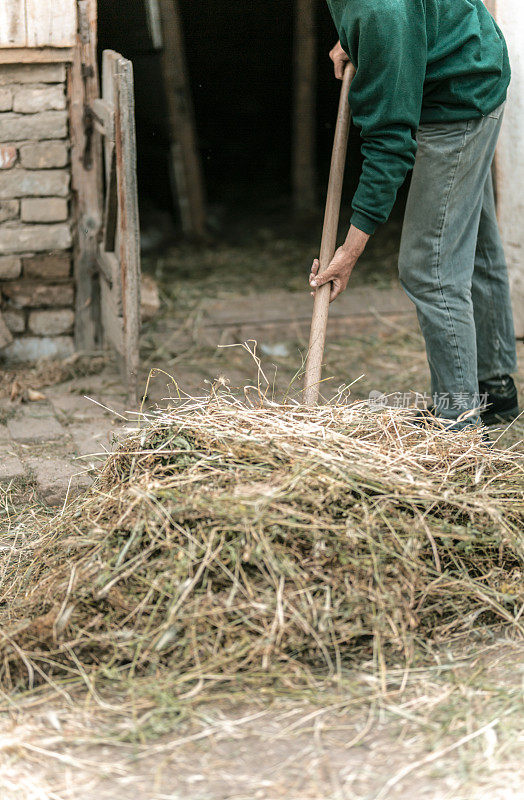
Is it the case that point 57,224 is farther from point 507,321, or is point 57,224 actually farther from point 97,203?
point 507,321

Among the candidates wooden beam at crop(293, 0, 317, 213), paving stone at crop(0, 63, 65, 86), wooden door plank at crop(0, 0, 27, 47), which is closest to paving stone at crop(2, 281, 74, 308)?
paving stone at crop(0, 63, 65, 86)

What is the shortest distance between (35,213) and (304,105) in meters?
3.93

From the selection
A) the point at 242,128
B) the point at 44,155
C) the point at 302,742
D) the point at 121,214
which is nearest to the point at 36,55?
the point at 44,155

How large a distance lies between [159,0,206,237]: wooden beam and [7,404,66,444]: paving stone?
12.2 feet

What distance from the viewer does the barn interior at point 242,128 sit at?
783cm

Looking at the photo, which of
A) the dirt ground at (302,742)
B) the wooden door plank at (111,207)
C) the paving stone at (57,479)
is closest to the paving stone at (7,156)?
the wooden door plank at (111,207)

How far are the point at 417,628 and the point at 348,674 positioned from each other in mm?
294

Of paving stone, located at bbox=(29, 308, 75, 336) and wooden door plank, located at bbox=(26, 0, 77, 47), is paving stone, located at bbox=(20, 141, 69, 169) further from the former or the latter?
paving stone, located at bbox=(29, 308, 75, 336)

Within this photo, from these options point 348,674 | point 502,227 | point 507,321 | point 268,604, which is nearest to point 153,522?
point 268,604

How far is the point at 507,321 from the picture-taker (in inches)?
161

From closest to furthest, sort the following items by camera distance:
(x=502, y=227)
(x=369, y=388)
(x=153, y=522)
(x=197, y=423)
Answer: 1. (x=153, y=522)
2. (x=197, y=423)
3. (x=369, y=388)
4. (x=502, y=227)

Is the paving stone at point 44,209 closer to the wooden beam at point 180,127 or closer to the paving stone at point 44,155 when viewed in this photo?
the paving stone at point 44,155

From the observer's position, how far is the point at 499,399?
414cm

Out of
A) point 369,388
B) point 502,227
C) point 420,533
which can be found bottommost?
point 369,388
